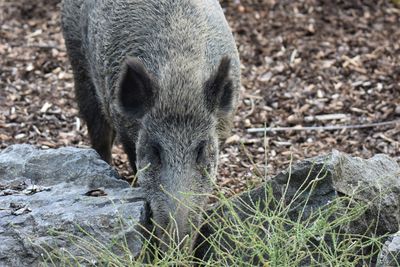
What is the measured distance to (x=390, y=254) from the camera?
4848mm

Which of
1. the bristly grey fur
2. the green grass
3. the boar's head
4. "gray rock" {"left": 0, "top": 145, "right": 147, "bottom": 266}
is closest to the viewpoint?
the green grass

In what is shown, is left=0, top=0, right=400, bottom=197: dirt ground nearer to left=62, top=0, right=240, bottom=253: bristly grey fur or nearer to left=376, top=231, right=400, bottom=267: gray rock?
left=62, top=0, right=240, bottom=253: bristly grey fur

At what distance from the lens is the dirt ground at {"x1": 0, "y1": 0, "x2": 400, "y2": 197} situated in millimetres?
7953

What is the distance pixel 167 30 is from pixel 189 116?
0.74 metres

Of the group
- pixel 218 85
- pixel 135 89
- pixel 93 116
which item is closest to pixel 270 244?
pixel 218 85

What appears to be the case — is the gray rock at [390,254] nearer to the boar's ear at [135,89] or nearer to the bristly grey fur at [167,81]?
the bristly grey fur at [167,81]

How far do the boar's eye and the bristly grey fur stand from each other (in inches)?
0.6

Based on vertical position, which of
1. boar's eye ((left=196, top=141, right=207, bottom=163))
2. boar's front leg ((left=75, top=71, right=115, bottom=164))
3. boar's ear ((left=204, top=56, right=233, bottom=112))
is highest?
boar's ear ((left=204, top=56, right=233, bottom=112))

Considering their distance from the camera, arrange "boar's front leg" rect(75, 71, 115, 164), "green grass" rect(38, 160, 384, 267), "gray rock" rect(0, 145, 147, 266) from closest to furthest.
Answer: "green grass" rect(38, 160, 384, 267) → "gray rock" rect(0, 145, 147, 266) → "boar's front leg" rect(75, 71, 115, 164)

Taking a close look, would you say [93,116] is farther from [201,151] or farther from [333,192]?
[333,192]

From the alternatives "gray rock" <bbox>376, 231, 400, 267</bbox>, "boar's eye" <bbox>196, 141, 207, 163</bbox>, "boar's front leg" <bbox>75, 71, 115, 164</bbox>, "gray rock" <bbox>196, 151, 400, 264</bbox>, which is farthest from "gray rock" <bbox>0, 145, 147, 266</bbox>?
"gray rock" <bbox>376, 231, 400, 267</bbox>

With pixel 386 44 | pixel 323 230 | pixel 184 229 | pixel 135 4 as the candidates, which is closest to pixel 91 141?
pixel 135 4

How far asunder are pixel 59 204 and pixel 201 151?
0.91m

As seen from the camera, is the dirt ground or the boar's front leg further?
the dirt ground
